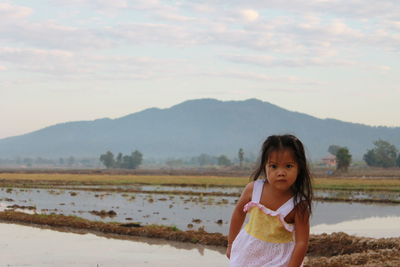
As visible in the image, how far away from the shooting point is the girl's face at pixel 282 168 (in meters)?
3.05

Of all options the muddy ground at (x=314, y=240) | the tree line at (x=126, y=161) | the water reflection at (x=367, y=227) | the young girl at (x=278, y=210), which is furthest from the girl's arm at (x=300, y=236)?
the tree line at (x=126, y=161)

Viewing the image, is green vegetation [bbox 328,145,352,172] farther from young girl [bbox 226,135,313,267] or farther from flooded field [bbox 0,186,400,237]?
young girl [bbox 226,135,313,267]

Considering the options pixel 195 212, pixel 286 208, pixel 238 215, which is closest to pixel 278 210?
pixel 286 208

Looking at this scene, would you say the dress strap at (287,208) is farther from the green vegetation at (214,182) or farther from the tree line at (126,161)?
the tree line at (126,161)

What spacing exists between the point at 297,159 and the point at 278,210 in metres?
0.27

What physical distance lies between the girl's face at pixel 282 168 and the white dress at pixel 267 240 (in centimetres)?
11

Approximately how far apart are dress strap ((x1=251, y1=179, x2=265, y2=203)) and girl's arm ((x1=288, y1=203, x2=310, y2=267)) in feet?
0.71

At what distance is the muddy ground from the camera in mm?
9844

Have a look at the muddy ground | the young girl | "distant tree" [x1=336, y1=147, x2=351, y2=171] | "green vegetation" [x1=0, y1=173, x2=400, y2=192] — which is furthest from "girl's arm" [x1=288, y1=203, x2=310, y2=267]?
"distant tree" [x1=336, y1=147, x2=351, y2=171]

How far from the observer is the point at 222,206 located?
960 inches

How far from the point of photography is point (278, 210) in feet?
10.2

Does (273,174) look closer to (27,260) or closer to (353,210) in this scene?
(27,260)

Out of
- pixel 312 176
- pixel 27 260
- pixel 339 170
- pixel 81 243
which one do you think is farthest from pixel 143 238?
pixel 339 170

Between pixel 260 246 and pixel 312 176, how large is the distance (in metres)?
0.43
